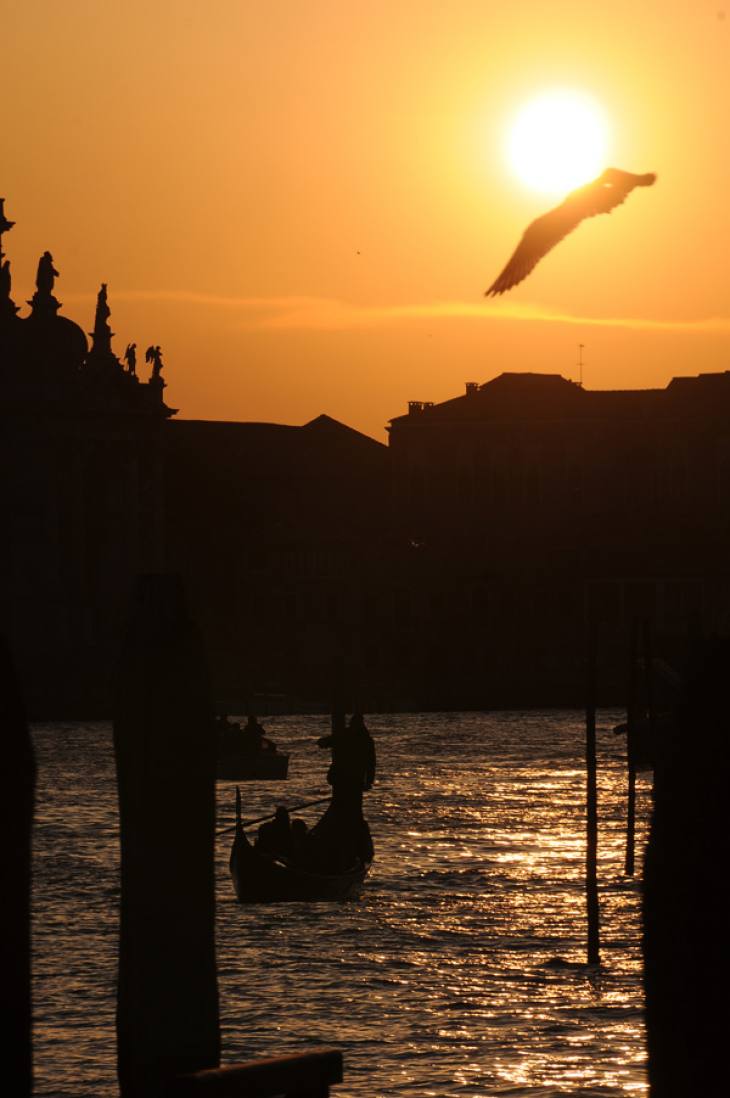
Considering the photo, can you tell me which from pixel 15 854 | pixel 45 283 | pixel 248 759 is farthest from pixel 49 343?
pixel 15 854

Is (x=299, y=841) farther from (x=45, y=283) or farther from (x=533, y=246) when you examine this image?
(x=45, y=283)

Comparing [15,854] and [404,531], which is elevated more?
[404,531]

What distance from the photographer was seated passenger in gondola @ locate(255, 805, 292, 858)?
27266 millimetres

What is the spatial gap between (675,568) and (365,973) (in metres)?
70.3

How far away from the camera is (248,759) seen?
5391 cm

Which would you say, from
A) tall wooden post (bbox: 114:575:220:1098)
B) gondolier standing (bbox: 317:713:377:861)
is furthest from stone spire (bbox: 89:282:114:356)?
tall wooden post (bbox: 114:575:220:1098)

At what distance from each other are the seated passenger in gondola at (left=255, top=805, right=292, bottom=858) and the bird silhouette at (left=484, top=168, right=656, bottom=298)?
18346 millimetres

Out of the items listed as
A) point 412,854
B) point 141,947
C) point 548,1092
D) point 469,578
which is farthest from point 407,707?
point 141,947

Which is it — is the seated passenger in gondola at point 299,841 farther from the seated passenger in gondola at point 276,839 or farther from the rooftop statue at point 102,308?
the rooftop statue at point 102,308

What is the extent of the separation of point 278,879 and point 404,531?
6881cm

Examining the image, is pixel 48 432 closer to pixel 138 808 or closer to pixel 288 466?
pixel 288 466

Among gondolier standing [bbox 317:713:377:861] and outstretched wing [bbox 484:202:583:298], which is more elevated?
outstretched wing [bbox 484:202:583:298]

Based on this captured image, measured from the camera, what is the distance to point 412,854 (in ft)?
123

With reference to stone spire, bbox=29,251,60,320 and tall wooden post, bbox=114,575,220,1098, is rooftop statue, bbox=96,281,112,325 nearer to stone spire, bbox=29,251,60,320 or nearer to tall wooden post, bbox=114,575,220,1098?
stone spire, bbox=29,251,60,320
